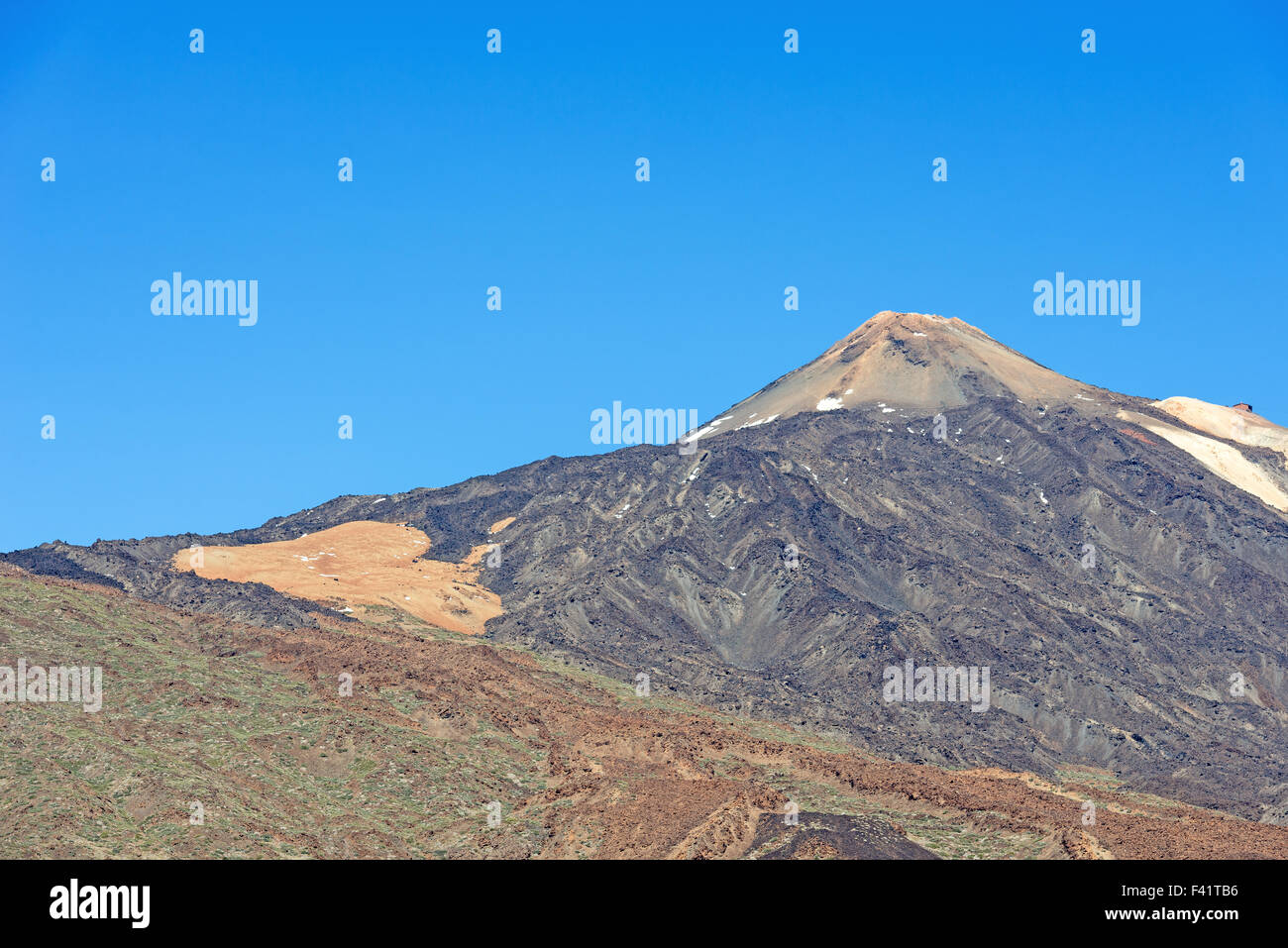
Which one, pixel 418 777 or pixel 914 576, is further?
pixel 914 576

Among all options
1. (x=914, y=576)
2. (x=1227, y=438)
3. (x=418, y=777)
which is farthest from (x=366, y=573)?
(x=1227, y=438)

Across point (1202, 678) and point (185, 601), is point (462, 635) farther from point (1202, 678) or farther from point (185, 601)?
point (1202, 678)

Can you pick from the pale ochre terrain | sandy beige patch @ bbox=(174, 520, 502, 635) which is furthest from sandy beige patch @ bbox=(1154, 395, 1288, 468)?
sandy beige patch @ bbox=(174, 520, 502, 635)

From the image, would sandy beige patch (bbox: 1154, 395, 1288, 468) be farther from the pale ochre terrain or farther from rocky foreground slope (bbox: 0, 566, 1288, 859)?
rocky foreground slope (bbox: 0, 566, 1288, 859)

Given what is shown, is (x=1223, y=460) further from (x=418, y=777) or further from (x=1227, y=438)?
(x=418, y=777)

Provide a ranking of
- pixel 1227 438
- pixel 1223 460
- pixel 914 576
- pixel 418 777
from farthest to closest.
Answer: pixel 1227 438, pixel 1223 460, pixel 914 576, pixel 418 777
